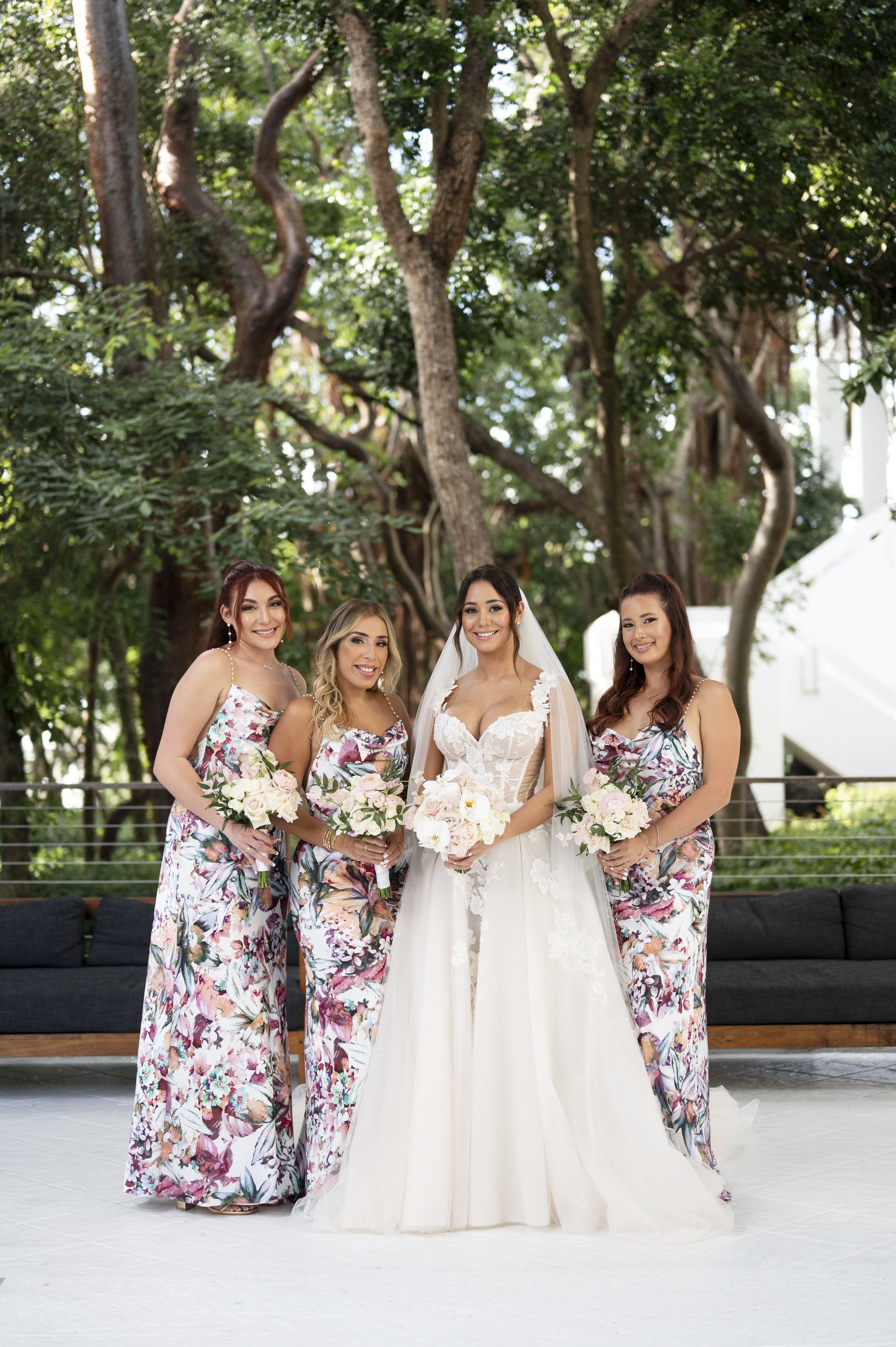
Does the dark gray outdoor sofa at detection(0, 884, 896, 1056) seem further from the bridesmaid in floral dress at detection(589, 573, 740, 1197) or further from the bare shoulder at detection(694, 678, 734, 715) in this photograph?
the bare shoulder at detection(694, 678, 734, 715)

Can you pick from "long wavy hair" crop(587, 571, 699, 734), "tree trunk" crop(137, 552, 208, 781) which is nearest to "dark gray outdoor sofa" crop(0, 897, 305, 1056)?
"long wavy hair" crop(587, 571, 699, 734)

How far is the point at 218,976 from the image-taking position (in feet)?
13.6

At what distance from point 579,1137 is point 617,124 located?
23.4 ft

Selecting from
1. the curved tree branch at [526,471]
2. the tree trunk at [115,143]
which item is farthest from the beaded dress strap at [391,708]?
the curved tree branch at [526,471]

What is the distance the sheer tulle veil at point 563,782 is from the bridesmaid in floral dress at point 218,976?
1.75ft

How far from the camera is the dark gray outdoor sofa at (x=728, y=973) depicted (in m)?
5.67

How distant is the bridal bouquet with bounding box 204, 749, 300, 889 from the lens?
3910 millimetres

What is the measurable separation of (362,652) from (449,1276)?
5.83 ft

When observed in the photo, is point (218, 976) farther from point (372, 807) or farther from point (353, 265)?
point (353, 265)

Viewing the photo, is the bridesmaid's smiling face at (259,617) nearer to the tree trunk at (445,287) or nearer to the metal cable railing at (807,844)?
the tree trunk at (445,287)

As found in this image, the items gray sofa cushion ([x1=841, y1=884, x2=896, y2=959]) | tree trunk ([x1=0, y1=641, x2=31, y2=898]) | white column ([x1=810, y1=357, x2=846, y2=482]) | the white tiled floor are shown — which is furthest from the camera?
white column ([x1=810, y1=357, x2=846, y2=482])

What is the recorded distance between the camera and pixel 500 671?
4215 millimetres

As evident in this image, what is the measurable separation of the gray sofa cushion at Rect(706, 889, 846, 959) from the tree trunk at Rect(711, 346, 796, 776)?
168 inches

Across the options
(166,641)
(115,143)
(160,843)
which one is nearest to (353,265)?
(115,143)
